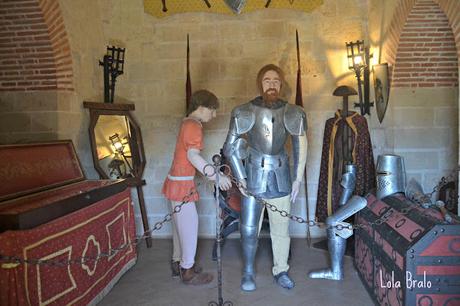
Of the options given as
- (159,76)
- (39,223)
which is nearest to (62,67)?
(159,76)

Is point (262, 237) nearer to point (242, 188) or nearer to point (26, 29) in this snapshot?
point (242, 188)

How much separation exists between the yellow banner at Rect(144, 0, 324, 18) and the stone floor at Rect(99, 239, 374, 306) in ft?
9.11

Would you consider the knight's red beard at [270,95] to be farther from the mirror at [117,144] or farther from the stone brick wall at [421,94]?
the mirror at [117,144]

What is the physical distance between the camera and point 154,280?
11.2 feet

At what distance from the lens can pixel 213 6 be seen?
451 cm

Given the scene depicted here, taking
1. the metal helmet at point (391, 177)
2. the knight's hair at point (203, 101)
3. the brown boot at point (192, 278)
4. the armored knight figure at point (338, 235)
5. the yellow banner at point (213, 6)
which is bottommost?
the brown boot at point (192, 278)

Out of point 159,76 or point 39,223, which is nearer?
point 39,223

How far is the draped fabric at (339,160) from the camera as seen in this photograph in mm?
3824

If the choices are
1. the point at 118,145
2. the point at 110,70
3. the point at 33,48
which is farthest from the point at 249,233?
the point at 33,48

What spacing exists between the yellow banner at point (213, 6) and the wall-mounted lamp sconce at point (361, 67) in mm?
660

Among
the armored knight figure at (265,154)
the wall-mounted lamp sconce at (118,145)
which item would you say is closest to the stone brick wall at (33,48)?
the wall-mounted lamp sconce at (118,145)

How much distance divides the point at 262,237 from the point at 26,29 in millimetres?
3282

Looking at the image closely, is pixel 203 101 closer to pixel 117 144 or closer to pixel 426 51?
pixel 117 144

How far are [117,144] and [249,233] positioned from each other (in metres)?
1.89
